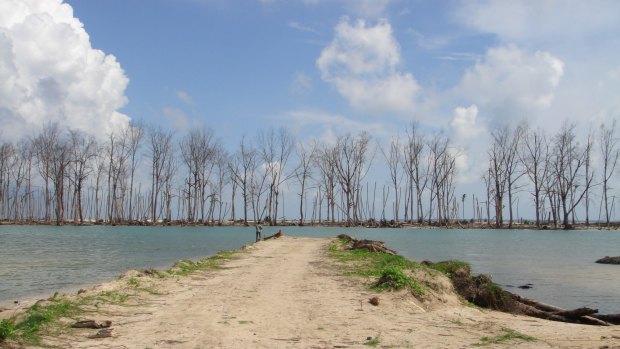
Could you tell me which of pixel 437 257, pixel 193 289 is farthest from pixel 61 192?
pixel 193 289

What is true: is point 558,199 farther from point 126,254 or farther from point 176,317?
point 176,317

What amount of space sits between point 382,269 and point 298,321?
589 centimetres

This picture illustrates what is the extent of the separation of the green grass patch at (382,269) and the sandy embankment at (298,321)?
1.26ft

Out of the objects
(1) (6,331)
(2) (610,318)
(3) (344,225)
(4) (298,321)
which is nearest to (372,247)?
(2) (610,318)

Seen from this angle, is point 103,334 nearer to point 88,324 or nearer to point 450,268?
point 88,324

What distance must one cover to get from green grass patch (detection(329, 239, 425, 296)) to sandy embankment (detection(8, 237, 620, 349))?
39 cm

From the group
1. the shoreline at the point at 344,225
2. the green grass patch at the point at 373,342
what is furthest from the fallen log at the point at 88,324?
the shoreline at the point at 344,225

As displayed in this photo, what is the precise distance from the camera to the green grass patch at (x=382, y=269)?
10.2 metres

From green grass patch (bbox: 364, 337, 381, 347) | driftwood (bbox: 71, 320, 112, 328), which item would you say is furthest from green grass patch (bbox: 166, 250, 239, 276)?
green grass patch (bbox: 364, 337, 381, 347)

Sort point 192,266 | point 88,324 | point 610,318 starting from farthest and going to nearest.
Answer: point 192,266, point 610,318, point 88,324

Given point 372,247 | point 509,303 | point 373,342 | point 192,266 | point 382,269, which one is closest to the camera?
point 373,342

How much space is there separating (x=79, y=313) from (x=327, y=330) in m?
3.67

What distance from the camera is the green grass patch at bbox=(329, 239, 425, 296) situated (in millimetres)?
10187

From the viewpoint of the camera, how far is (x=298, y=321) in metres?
7.56
